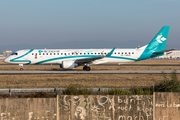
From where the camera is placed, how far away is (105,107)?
38.9 feet

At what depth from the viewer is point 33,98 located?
38.1ft

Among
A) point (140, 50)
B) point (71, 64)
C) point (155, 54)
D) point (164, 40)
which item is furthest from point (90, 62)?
point (164, 40)

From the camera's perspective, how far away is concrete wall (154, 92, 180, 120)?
39.2 ft

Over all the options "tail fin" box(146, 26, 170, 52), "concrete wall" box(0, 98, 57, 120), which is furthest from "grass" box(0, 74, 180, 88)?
"tail fin" box(146, 26, 170, 52)

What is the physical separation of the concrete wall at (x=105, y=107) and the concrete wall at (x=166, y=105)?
14.2 inches

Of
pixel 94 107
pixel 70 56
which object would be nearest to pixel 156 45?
pixel 70 56

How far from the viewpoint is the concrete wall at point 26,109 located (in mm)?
11555

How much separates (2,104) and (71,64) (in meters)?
25.1

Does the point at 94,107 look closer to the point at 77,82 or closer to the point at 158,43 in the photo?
the point at 77,82

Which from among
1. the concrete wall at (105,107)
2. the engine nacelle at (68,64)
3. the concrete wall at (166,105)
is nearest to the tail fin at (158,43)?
the engine nacelle at (68,64)

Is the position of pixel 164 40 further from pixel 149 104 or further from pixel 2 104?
pixel 2 104

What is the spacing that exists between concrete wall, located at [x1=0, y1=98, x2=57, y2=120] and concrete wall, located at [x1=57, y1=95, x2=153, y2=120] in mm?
703

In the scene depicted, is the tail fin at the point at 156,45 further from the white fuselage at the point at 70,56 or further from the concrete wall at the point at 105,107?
the concrete wall at the point at 105,107

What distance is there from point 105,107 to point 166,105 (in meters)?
3.45
